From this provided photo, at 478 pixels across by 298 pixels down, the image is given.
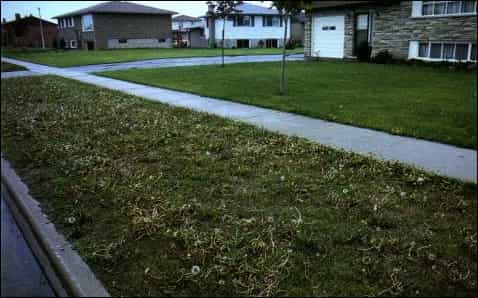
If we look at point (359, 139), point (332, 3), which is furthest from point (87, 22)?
point (359, 139)

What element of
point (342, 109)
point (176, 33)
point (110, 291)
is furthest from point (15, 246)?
point (176, 33)

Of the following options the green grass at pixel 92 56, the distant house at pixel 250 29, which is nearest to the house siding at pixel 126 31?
the distant house at pixel 250 29

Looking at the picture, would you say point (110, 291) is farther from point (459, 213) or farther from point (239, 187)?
point (459, 213)

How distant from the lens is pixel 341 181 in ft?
15.4

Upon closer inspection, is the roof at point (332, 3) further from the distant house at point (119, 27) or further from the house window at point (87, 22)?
the house window at point (87, 22)

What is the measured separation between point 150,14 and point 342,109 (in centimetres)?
4253

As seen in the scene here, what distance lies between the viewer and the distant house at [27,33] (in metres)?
54.7

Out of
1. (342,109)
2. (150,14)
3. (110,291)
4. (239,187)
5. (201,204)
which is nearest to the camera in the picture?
(110,291)

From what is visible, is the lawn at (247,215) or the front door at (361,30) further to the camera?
the front door at (361,30)

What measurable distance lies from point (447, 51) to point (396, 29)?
2822mm

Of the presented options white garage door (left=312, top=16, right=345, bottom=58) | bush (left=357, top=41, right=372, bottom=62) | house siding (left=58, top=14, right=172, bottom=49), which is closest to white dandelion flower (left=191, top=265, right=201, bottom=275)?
bush (left=357, top=41, right=372, bottom=62)

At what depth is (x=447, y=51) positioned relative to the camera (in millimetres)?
18719

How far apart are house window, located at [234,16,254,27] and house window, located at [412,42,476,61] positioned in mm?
29544

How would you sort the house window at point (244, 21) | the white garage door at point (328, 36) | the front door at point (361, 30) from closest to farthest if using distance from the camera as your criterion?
the front door at point (361, 30) < the white garage door at point (328, 36) < the house window at point (244, 21)
